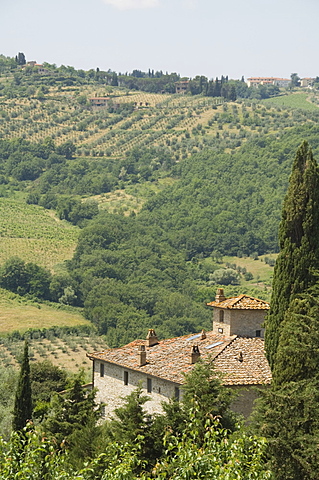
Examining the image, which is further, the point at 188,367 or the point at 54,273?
the point at 54,273

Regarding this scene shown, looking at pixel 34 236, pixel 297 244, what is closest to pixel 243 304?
pixel 297 244

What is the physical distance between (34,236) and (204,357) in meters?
119

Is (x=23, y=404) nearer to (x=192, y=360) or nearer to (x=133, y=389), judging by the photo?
(x=133, y=389)

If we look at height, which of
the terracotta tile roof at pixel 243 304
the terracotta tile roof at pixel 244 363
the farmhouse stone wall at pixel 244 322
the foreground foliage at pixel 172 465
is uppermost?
the foreground foliage at pixel 172 465

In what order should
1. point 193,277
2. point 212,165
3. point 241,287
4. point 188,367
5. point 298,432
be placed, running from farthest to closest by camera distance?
point 212,165 → point 193,277 → point 241,287 → point 188,367 → point 298,432

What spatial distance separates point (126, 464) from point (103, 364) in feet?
68.3

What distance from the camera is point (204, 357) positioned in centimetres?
3534

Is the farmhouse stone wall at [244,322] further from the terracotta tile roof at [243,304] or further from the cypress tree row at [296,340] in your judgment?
the cypress tree row at [296,340]

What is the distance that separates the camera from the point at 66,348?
93.6 m

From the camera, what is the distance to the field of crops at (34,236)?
14375cm

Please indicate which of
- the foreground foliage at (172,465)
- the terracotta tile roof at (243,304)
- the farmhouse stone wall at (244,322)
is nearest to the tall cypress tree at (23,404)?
the terracotta tile roof at (243,304)

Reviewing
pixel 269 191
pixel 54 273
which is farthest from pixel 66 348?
pixel 269 191

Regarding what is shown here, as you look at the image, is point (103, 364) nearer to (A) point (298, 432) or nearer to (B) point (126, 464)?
(A) point (298, 432)

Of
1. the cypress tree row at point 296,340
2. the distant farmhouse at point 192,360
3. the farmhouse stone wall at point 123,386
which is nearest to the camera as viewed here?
the cypress tree row at point 296,340
